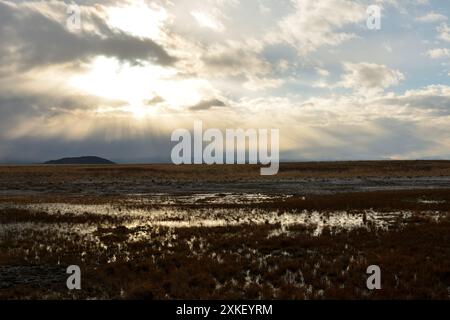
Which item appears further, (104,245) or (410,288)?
(104,245)

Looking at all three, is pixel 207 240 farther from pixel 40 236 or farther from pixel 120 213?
pixel 120 213

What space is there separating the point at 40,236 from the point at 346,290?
1690cm

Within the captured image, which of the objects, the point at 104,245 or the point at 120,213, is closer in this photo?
the point at 104,245

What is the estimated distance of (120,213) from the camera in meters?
32.2

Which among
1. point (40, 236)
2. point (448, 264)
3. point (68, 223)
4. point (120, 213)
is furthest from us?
point (120, 213)
